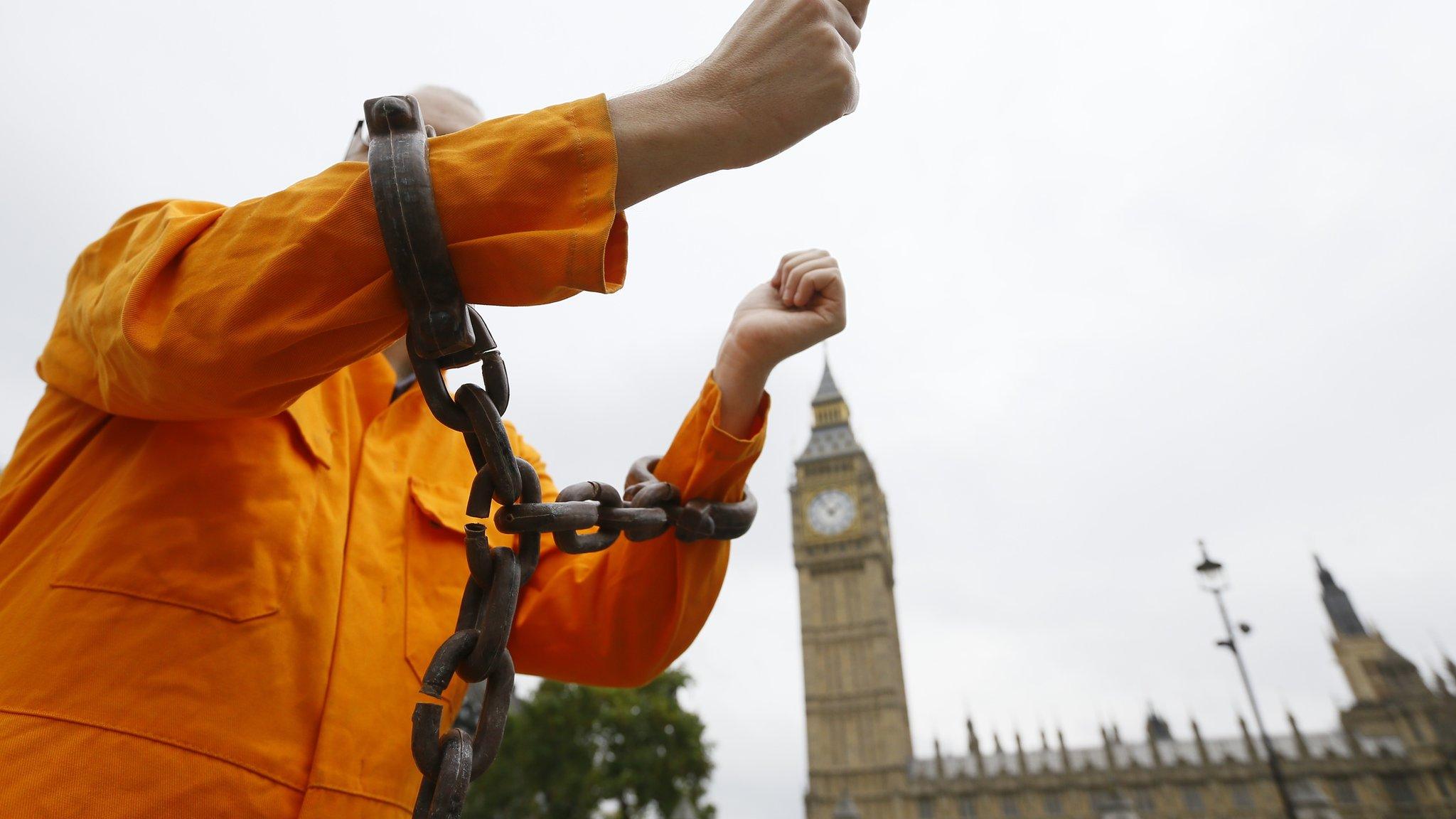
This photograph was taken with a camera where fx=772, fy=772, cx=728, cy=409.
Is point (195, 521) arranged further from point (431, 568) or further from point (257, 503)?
point (431, 568)

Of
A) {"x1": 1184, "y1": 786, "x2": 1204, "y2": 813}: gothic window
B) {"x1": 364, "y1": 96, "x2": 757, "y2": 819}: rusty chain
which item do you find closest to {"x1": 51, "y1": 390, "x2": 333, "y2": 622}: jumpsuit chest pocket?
{"x1": 364, "y1": 96, "x2": 757, "y2": 819}: rusty chain

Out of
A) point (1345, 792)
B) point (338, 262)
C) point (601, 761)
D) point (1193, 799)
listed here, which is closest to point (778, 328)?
point (338, 262)

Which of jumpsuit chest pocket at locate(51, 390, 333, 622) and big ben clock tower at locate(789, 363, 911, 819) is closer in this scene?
jumpsuit chest pocket at locate(51, 390, 333, 622)

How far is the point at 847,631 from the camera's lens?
5891 cm

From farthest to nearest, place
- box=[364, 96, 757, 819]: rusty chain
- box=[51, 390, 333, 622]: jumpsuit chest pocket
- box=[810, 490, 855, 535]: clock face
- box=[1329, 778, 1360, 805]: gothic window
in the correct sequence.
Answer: box=[810, 490, 855, 535]: clock face
box=[1329, 778, 1360, 805]: gothic window
box=[51, 390, 333, 622]: jumpsuit chest pocket
box=[364, 96, 757, 819]: rusty chain

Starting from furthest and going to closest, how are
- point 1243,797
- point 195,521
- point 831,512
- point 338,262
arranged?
point 831,512, point 1243,797, point 195,521, point 338,262

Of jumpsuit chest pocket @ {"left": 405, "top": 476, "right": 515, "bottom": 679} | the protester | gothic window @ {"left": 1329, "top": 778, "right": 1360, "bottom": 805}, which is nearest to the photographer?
the protester

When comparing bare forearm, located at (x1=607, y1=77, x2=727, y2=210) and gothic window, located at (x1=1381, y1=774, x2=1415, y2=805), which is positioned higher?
gothic window, located at (x1=1381, y1=774, x2=1415, y2=805)

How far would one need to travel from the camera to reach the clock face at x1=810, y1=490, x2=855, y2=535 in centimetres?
6125

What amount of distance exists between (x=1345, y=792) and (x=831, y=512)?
1456 inches

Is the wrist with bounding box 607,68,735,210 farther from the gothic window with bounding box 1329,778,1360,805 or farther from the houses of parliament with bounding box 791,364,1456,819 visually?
the gothic window with bounding box 1329,778,1360,805

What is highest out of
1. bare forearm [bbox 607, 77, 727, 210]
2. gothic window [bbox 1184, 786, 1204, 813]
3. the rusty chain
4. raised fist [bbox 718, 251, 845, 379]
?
gothic window [bbox 1184, 786, 1204, 813]

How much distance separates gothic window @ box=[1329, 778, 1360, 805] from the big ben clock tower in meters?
26.3

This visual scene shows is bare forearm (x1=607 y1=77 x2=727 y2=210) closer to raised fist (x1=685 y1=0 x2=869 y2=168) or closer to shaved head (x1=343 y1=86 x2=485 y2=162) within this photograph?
raised fist (x1=685 y1=0 x2=869 y2=168)
